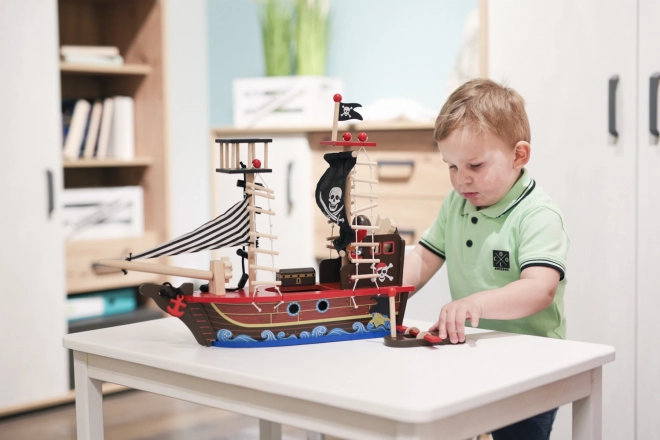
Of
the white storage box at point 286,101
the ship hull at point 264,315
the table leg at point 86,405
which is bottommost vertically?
the table leg at point 86,405

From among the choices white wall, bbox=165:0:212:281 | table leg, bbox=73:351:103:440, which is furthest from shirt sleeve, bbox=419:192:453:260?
white wall, bbox=165:0:212:281

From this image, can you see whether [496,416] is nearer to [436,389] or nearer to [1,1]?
[436,389]

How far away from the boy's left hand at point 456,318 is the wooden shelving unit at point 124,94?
2.11 meters

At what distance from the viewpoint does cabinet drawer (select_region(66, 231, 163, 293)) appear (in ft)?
9.98

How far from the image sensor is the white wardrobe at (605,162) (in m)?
2.09

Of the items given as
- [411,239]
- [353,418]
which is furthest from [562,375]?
[411,239]

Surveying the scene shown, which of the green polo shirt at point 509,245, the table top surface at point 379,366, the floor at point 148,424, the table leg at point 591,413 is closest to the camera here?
the table top surface at point 379,366

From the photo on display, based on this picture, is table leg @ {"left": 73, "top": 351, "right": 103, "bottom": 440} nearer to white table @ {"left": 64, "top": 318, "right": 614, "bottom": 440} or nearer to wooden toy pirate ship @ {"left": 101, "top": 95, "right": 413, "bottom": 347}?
white table @ {"left": 64, "top": 318, "right": 614, "bottom": 440}

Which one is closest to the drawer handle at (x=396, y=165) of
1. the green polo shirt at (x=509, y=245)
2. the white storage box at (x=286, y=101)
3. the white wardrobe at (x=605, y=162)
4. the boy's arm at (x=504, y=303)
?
the white storage box at (x=286, y=101)

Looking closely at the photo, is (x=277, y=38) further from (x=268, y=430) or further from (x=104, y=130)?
(x=268, y=430)

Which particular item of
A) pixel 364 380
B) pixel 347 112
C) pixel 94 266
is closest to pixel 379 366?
pixel 364 380

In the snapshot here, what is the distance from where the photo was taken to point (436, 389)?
3.18ft

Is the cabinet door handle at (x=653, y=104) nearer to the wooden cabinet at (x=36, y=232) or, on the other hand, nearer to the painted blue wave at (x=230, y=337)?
the painted blue wave at (x=230, y=337)

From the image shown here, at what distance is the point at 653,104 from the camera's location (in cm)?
206
